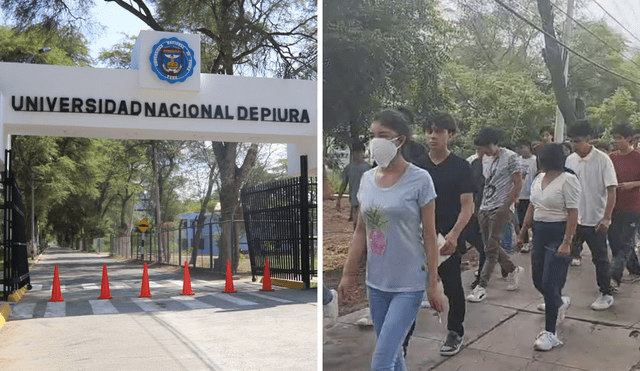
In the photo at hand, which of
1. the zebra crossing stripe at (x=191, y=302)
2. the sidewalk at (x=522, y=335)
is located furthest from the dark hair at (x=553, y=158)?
the zebra crossing stripe at (x=191, y=302)

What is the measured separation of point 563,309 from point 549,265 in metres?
0.29

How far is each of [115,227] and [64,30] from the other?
47621mm

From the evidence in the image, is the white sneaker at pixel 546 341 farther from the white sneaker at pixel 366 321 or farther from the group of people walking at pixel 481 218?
the white sneaker at pixel 366 321

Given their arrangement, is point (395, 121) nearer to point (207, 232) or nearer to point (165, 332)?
point (165, 332)

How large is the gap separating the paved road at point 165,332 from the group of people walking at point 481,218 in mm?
3037

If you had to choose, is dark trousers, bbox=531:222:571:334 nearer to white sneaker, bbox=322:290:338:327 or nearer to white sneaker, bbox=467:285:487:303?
white sneaker, bbox=467:285:487:303

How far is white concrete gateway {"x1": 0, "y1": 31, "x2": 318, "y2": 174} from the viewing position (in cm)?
1341

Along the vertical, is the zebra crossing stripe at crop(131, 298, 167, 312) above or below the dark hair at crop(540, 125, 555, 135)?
below

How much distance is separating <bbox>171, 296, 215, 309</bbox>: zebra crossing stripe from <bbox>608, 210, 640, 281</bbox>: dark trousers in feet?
31.7

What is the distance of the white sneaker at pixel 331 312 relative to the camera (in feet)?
15.7

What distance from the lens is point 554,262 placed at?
14.5ft

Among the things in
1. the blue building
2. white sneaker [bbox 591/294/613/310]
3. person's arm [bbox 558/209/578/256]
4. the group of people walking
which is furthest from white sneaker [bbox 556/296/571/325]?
the blue building

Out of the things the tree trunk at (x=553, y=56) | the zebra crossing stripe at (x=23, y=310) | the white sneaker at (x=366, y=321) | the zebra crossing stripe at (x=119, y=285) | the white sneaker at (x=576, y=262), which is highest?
the tree trunk at (x=553, y=56)

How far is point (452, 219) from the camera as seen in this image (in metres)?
4.55
